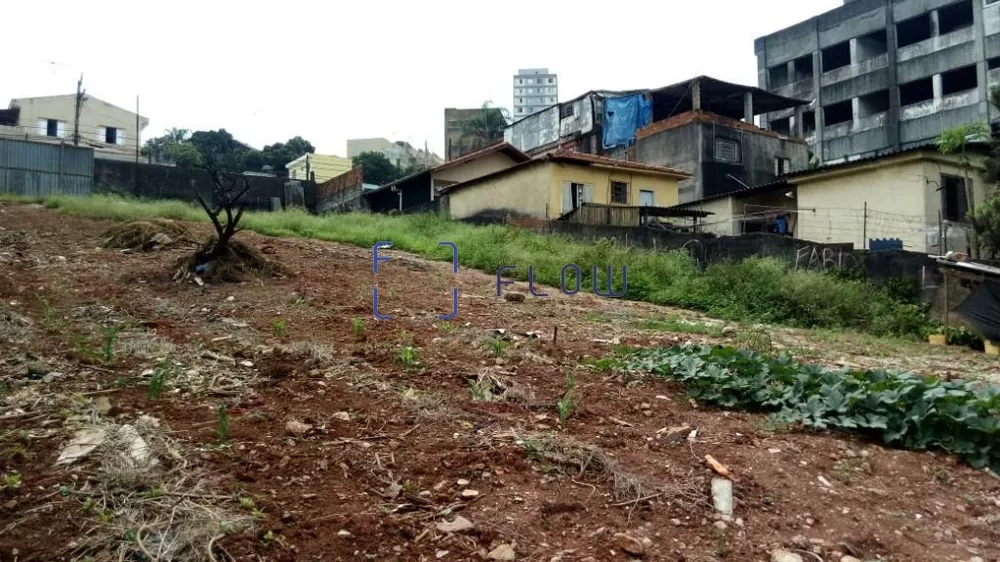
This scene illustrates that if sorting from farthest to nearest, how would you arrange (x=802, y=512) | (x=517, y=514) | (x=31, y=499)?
(x=802, y=512), (x=517, y=514), (x=31, y=499)

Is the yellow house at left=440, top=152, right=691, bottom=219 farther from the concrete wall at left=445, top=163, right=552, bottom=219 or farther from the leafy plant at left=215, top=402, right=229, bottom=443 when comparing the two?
the leafy plant at left=215, top=402, right=229, bottom=443

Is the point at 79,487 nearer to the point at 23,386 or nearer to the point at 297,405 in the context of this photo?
the point at 297,405

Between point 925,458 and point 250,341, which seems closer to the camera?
point 925,458

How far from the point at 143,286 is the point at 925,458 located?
726 cm

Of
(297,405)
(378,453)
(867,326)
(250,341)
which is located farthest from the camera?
(867,326)

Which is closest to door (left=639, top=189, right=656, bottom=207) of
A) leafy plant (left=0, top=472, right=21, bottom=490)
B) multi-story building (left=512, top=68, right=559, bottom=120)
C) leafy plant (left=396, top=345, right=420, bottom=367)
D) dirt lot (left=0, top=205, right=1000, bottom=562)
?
dirt lot (left=0, top=205, right=1000, bottom=562)

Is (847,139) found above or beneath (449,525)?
above

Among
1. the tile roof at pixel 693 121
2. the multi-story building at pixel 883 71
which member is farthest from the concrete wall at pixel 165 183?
the multi-story building at pixel 883 71

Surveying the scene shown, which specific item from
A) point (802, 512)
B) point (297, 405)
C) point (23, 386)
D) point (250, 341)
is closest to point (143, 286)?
point (250, 341)

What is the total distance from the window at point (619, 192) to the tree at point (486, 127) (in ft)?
61.0

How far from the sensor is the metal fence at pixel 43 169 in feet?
59.6

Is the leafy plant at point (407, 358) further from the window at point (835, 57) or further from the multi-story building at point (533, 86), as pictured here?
the multi-story building at point (533, 86)

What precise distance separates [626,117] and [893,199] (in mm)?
11949

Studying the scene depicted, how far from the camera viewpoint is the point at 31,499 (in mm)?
2424
